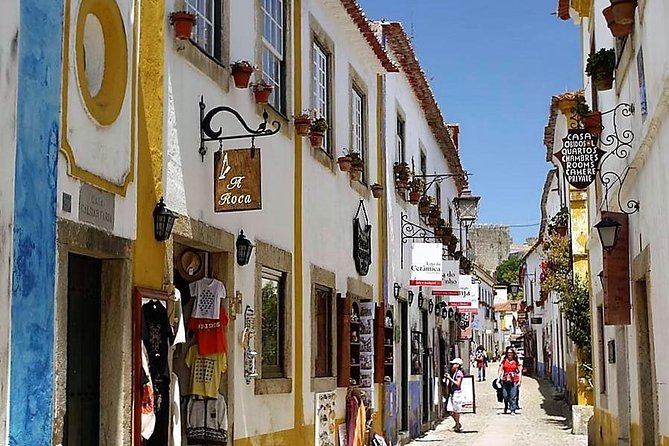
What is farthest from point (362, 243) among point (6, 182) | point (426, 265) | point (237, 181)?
point (6, 182)

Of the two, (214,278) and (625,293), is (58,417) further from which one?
(625,293)

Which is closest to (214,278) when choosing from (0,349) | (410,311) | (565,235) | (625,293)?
(0,349)

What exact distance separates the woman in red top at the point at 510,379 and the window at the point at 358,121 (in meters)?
12.4

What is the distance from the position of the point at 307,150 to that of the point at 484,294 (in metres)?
52.4

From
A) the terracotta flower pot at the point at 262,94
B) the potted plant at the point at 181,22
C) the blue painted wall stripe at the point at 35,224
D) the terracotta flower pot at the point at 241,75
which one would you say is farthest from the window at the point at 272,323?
the blue painted wall stripe at the point at 35,224

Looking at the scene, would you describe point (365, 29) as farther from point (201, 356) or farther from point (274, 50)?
point (201, 356)

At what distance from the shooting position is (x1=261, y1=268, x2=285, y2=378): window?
38.7 ft

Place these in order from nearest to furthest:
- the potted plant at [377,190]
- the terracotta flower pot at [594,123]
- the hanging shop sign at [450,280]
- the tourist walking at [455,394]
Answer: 1. the terracotta flower pot at [594,123]
2. the potted plant at [377,190]
3. the hanging shop sign at [450,280]
4. the tourist walking at [455,394]

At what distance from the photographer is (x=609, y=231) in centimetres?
1213

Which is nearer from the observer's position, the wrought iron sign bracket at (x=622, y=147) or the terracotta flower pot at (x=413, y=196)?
the wrought iron sign bracket at (x=622, y=147)

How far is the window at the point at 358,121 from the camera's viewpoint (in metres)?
16.3

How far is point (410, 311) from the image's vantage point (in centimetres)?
2130

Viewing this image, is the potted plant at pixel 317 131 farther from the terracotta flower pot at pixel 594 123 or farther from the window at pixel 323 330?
the terracotta flower pot at pixel 594 123

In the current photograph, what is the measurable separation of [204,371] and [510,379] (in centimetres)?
1919
